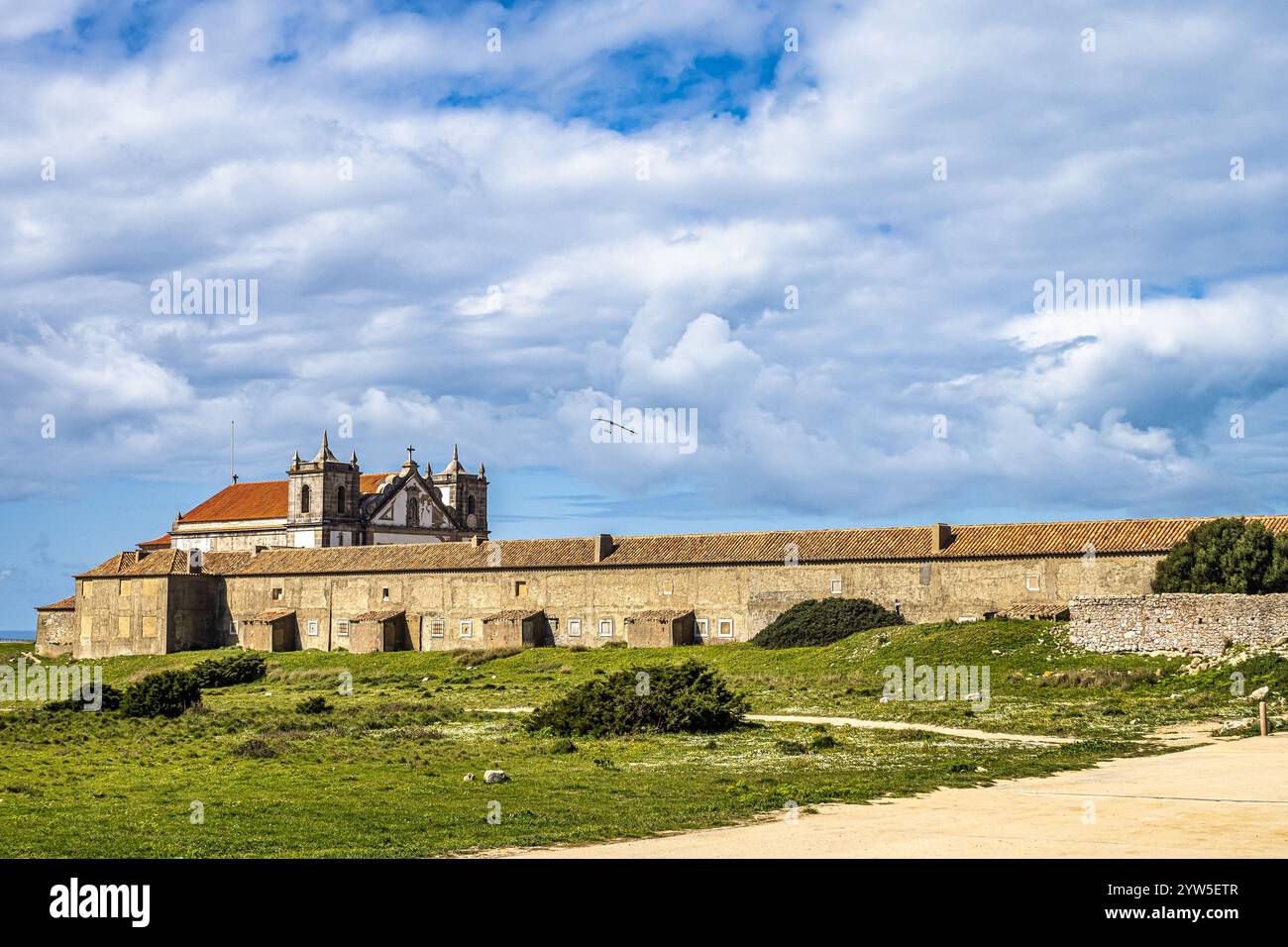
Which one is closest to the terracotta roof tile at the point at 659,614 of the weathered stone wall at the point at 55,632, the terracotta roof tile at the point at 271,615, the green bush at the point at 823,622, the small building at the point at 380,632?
the green bush at the point at 823,622

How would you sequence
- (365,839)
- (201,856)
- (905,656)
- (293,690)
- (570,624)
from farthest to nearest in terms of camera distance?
(570,624)
(293,690)
(905,656)
(365,839)
(201,856)

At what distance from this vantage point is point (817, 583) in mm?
58062

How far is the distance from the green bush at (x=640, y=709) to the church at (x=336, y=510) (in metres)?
61.0

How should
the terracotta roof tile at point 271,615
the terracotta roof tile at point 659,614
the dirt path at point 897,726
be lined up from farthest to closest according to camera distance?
the terracotta roof tile at point 271,615, the terracotta roof tile at point 659,614, the dirt path at point 897,726

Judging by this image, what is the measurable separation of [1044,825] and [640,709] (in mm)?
14991

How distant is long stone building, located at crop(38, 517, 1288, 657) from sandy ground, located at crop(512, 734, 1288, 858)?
32.6 metres

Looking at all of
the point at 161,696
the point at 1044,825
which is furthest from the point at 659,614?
the point at 1044,825

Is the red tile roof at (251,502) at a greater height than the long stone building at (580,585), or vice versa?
the red tile roof at (251,502)

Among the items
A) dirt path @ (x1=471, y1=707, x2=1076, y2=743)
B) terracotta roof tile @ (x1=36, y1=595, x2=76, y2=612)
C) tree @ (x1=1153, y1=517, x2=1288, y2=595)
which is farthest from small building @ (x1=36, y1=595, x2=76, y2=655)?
tree @ (x1=1153, y1=517, x2=1288, y2=595)

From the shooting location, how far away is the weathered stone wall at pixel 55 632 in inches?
2963

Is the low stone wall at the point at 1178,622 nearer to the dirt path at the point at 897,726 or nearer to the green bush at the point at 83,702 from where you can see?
the dirt path at the point at 897,726
